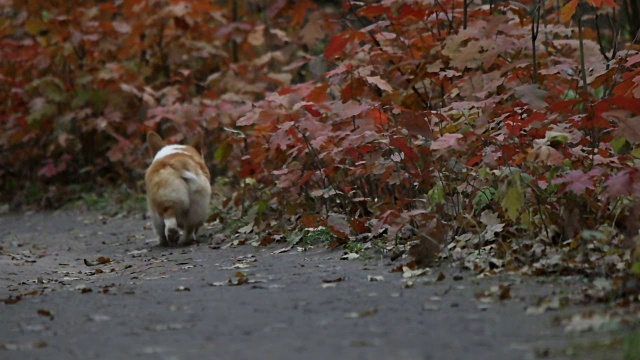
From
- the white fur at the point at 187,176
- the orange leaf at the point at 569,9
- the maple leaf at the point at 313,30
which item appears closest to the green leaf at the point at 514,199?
the orange leaf at the point at 569,9

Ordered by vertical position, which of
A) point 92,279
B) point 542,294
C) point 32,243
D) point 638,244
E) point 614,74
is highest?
point 614,74

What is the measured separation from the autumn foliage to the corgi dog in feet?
1.43

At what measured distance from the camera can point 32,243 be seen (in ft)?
34.2

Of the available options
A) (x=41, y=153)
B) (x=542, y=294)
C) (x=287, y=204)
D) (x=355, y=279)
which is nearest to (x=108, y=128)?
(x=41, y=153)

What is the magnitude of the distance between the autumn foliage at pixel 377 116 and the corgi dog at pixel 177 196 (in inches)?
17.2

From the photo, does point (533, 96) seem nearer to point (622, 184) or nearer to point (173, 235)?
point (622, 184)

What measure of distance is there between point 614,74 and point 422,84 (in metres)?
2.06

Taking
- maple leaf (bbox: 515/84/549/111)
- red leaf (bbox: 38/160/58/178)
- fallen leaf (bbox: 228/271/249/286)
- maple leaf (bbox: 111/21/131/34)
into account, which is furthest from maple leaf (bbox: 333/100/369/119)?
red leaf (bbox: 38/160/58/178)

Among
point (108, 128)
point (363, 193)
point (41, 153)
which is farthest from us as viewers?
point (41, 153)

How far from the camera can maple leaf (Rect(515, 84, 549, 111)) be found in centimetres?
574

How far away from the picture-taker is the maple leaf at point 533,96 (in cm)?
574

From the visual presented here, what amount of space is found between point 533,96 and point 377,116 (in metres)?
1.70

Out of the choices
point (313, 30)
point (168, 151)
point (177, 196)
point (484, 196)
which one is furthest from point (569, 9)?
point (168, 151)

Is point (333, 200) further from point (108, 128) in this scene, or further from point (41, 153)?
point (41, 153)
